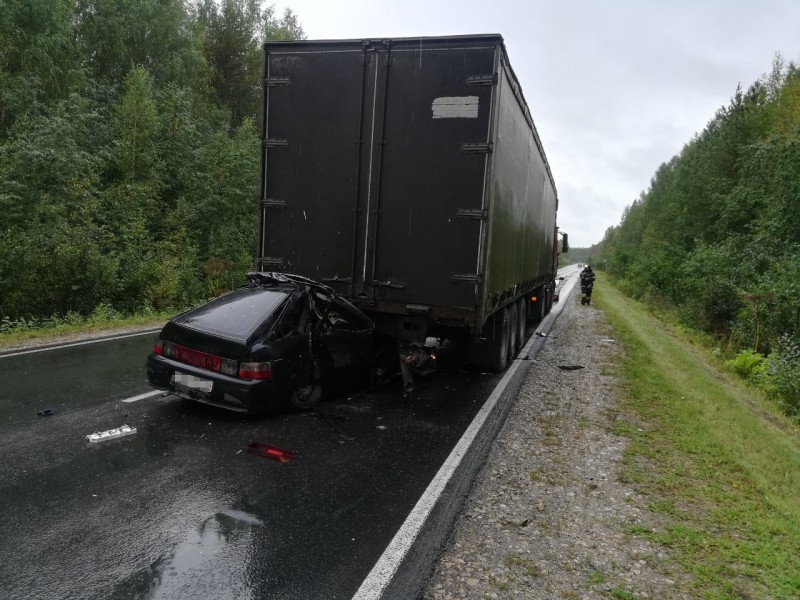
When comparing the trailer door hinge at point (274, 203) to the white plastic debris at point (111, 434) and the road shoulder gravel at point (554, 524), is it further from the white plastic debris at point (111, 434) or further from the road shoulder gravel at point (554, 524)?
the road shoulder gravel at point (554, 524)

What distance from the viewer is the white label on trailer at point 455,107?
6004mm

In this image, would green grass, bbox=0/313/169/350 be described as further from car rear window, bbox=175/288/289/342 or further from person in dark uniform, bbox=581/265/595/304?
person in dark uniform, bbox=581/265/595/304

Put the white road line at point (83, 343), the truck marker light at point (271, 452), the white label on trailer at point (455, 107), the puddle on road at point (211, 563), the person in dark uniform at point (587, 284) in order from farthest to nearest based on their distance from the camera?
the person in dark uniform at point (587, 284), the white road line at point (83, 343), the white label on trailer at point (455, 107), the truck marker light at point (271, 452), the puddle on road at point (211, 563)

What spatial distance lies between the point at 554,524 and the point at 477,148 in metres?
4.04

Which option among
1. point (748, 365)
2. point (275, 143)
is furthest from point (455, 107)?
point (748, 365)

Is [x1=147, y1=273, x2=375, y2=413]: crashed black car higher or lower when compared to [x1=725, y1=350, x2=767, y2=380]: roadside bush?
higher

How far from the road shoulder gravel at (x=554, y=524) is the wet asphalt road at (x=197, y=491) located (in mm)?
523

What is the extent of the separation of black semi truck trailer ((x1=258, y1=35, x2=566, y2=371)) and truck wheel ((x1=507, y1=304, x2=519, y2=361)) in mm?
2354

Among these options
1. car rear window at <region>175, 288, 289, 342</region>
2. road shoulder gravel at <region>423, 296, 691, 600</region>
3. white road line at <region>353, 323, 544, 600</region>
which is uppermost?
car rear window at <region>175, 288, 289, 342</region>

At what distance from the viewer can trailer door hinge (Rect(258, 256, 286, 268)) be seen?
22.6 ft

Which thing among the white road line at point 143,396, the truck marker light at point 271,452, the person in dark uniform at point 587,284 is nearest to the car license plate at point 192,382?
the truck marker light at point 271,452

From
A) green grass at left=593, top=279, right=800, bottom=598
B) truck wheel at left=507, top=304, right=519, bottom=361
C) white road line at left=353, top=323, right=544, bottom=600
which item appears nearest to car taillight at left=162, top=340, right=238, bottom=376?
white road line at left=353, top=323, right=544, bottom=600

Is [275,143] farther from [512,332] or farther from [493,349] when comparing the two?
[512,332]

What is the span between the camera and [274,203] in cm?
681
